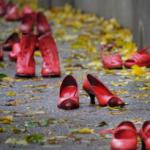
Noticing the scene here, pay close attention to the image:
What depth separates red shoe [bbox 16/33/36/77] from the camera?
886 centimetres

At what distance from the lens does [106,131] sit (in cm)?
592

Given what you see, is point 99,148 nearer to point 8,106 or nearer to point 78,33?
point 8,106

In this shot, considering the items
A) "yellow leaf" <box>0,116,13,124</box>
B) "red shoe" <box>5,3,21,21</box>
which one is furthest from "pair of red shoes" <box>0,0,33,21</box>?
"yellow leaf" <box>0,116,13,124</box>

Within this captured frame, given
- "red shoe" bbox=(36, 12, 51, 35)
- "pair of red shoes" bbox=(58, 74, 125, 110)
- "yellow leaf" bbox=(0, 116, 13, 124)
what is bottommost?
"yellow leaf" bbox=(0, 116, 13, 124)

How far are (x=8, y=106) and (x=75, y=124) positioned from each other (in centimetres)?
105

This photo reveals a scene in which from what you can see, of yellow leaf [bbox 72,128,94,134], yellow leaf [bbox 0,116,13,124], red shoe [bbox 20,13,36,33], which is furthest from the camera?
red shoe [bbox 20,13,36,33]

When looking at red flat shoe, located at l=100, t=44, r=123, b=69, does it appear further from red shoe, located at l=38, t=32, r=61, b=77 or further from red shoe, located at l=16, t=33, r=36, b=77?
red shoe, located at l=16, t=33, r=36, b=77

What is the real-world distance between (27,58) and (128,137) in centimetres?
380

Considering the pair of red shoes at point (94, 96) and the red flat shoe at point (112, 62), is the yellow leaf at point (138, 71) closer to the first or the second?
the red flat shoe at point (112, 62)

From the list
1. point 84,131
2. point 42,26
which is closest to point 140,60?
point 42,26

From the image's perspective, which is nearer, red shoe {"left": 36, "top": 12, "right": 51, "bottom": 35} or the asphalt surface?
the asphalt surface

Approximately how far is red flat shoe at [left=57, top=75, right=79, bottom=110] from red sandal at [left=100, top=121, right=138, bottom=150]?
1.56 metres

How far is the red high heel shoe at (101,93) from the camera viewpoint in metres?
6.92

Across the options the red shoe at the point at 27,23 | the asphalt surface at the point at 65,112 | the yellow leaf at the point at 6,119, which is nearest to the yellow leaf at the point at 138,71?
the asphalt surface at the point at 65,112
